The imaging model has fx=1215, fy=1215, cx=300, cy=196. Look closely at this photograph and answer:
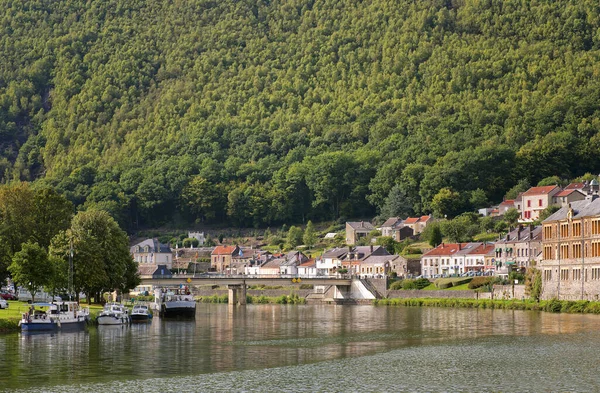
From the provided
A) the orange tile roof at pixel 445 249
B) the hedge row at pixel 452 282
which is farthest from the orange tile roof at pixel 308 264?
the hedge row at pixel 452 282

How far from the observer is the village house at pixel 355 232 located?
18625 cm

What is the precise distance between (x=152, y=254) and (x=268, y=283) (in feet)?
148

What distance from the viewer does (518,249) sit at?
134 meters

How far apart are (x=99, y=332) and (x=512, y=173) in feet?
422

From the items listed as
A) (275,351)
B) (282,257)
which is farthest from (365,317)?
(282,257)

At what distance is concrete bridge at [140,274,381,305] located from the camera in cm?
13275

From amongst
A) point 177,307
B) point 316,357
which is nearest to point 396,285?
point 177,307

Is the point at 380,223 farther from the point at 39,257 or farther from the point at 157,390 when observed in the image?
the point at 157,390

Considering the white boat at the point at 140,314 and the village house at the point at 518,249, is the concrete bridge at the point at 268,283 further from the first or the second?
the white boat at the point at 140,314

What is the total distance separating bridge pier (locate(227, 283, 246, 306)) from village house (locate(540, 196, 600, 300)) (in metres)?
42.4

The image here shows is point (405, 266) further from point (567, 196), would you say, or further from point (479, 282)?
point (479, 282)

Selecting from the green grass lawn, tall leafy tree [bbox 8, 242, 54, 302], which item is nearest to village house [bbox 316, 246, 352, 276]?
the green grass lawn

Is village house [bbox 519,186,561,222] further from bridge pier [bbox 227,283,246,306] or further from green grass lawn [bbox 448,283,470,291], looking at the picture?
bridge pier [bbox 227,283,246,306]

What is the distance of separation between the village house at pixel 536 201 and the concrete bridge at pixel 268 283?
113ft
